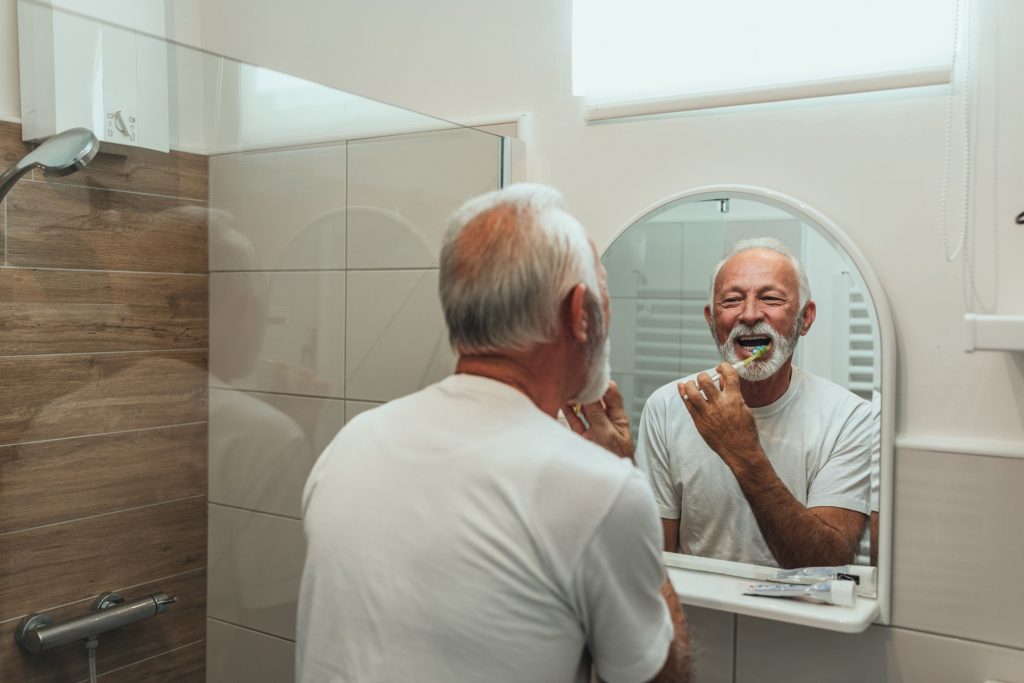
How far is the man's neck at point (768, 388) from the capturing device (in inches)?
50.7

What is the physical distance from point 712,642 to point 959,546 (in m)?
0.38

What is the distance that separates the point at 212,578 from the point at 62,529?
20cm

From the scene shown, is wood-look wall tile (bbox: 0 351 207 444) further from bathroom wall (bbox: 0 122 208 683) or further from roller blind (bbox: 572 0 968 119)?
roller blind (bbox: 572 0 968 119)

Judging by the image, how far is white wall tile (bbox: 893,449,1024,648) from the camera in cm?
117

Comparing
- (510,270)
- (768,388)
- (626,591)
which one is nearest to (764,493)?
(768,388)

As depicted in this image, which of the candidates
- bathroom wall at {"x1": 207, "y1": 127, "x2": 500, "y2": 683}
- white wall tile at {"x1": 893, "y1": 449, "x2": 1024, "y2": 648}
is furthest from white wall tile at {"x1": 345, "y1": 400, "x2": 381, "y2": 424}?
white wall tile at {"x1": 893, "y1": 449, "x2": 1024, "y2": 648}

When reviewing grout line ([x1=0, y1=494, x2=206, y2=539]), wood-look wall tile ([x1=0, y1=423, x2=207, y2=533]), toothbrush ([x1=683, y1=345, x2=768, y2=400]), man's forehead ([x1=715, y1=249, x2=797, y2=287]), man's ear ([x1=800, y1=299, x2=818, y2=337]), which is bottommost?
grout line ([x1=0, y1=494, x2=206, y2=539])

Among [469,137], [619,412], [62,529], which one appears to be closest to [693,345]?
[619,412]

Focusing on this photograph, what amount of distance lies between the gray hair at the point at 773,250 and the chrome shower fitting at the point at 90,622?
2.86 feet

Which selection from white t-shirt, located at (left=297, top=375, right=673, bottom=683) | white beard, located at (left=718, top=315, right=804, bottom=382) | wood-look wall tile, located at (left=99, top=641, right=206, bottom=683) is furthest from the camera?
white beard, located at (left=718, top=315, right=804, bottom=382)

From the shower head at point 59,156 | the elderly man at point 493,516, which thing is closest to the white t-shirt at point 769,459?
the elderly man at point 493,516

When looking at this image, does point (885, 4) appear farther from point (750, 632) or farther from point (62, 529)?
point (62, 529)

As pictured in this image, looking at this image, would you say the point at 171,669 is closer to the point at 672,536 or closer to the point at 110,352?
the point at 110,352

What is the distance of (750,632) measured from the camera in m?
1.33
